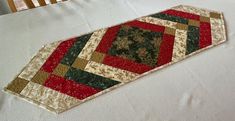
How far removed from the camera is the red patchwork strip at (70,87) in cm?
79

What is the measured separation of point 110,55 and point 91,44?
0.41ft

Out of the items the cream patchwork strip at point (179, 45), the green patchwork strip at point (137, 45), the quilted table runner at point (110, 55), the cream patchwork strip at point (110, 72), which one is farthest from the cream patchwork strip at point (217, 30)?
the cream patchwork strip at point (110, 72)

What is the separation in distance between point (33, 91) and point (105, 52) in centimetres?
34

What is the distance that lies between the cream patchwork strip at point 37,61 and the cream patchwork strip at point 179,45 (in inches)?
21.4

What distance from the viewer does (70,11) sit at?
4.07ft

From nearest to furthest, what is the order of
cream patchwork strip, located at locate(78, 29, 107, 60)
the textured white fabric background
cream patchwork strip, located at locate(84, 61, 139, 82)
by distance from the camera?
1. the textured white fabric background
2. cream patchwork strip, located at locate(84, 61, 139, 82)
3. cream patchwork strip, located at locate(78, 29, 107, 60)

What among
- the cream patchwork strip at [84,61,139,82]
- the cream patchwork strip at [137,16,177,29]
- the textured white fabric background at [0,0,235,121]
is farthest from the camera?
the cream patchwork strip at [137,16,177,29]

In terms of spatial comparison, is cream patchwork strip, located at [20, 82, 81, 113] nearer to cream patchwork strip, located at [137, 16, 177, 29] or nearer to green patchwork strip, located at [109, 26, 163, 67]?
green patchwork strip, located at [109, 26, 163, 67]

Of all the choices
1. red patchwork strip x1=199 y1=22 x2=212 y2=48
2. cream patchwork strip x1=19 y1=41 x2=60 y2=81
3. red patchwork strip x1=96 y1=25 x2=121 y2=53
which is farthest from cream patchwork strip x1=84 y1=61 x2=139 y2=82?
red patchwork strip x1=199 y1=22 x2=212 y2=48

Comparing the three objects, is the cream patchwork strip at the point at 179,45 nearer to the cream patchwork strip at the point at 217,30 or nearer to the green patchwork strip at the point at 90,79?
the cream patchwork strip at the point at 217,30

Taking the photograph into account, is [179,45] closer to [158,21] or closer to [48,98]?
[158,21]

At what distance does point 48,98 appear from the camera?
78cm

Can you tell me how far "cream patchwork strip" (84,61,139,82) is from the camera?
0.85 meters

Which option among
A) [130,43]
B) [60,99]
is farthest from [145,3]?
[60,99]
